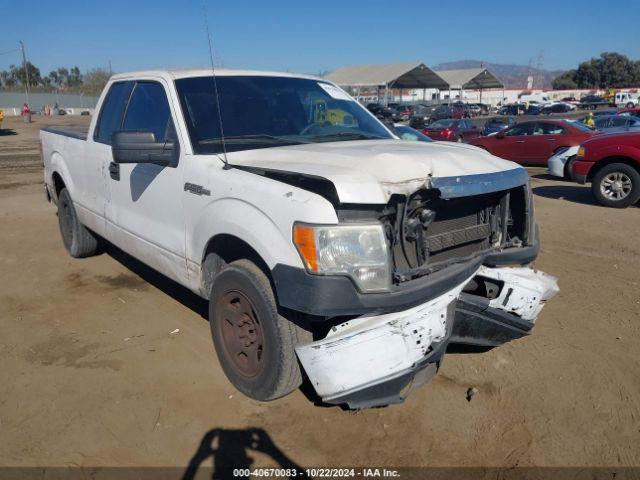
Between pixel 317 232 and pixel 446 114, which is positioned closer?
pixel 317 232

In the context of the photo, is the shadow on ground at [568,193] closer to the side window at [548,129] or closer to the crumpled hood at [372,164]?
the side window at [548,129]

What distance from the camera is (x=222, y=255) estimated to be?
3.42 m

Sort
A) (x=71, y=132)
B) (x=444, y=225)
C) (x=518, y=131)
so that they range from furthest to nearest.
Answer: (x=518, y=131), (x=71, y=132), (x=444, y=225)

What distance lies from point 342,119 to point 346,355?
91.4 inches

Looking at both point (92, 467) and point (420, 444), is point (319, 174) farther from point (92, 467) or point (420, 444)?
point (92, 467)

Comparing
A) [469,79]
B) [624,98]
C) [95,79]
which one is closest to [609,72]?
[624,98]

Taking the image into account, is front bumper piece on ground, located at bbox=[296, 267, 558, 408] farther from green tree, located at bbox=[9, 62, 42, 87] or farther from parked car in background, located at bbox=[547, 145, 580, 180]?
green tree, located at bbox=[9, 62, 42, 87]

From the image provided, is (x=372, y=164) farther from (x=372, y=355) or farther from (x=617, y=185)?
(x=617, y=185)

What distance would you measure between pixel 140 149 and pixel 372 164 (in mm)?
1590

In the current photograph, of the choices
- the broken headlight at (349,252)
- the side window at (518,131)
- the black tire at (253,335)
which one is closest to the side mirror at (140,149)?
the black tire at (253,335)

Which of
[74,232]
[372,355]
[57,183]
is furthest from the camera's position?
[57,183]

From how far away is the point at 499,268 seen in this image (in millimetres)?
3277

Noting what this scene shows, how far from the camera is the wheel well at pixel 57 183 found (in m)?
6.00

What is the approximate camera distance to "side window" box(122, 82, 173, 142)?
12.7 feet
